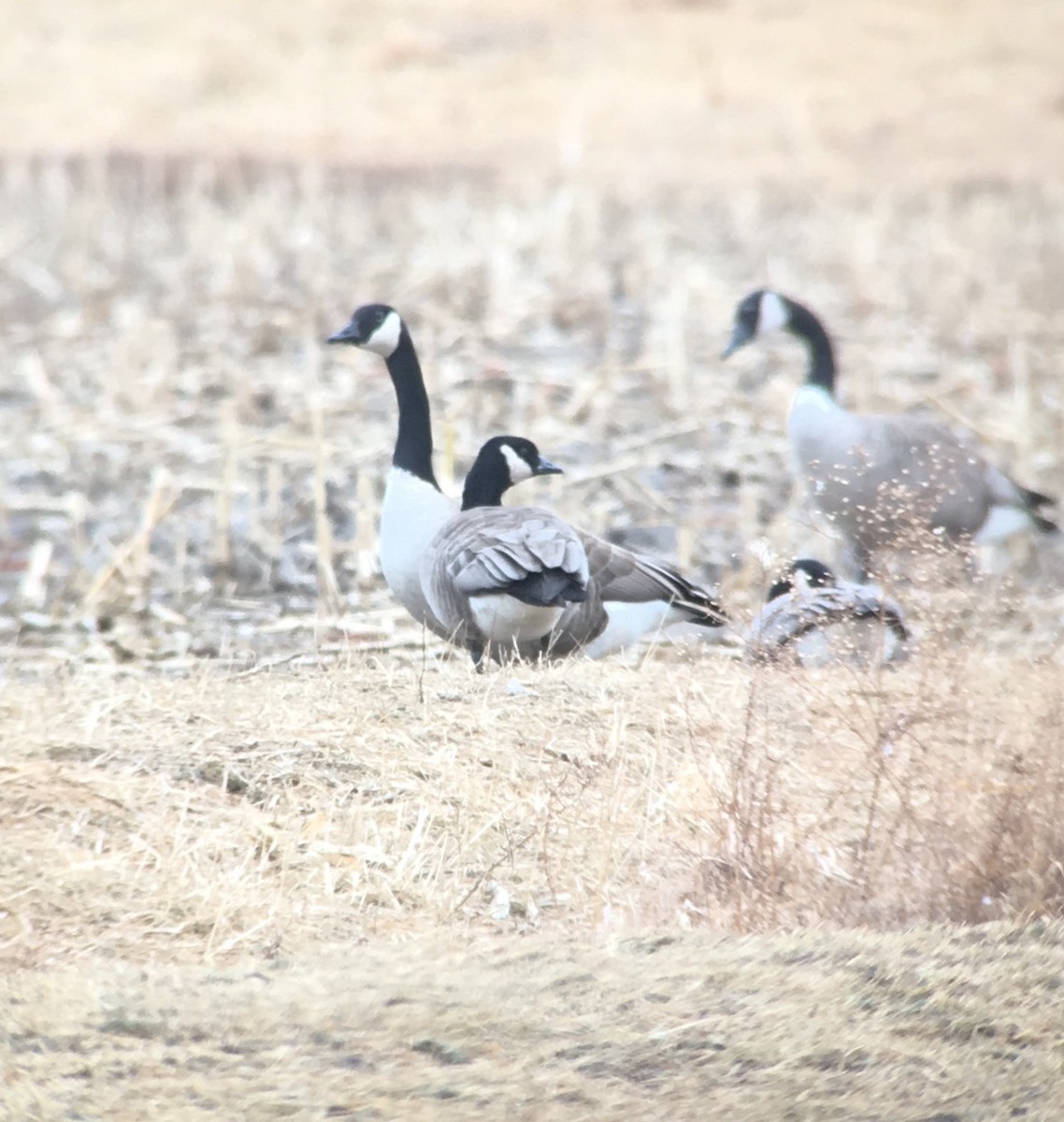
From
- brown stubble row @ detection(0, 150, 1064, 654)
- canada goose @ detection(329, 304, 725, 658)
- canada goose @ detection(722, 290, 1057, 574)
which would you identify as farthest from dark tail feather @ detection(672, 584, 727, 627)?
canada goose @ detection(722, 290, 1057, 574)

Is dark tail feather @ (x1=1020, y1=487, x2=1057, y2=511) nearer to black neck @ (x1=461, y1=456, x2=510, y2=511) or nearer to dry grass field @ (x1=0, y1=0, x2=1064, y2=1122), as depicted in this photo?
dry grass field @ (x1=0, y1=0, x2=1064, y2=1122)

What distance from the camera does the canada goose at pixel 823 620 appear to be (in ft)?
16.5

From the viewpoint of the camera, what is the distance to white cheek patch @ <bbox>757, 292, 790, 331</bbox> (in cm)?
883

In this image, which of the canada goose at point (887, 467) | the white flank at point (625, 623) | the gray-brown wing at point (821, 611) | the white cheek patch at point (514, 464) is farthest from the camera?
the canada goose at point (887, 467)

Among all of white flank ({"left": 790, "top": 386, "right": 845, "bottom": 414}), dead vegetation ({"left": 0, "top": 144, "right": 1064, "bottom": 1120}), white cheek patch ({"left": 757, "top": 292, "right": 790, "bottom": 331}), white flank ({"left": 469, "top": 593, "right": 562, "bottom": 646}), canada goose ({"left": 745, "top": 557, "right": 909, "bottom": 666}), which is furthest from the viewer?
white cheek patch ({"left": 757, "top": 292, "right": 790, "bottom": 331})

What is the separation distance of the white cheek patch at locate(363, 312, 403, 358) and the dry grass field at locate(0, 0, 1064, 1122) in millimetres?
651

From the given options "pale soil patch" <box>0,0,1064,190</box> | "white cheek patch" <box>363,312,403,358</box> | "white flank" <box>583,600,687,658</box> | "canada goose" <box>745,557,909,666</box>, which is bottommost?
"white flank" <box>583,600,687,658</box>

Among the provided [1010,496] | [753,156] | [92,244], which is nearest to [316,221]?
[92,244]

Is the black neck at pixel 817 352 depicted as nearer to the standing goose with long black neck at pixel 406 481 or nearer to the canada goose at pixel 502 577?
the standing goose with long black neck at pixel 406 481

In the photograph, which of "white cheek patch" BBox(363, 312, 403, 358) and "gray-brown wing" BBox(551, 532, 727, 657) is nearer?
"gray-brown wing" BBox(551, 532, 727, 657)

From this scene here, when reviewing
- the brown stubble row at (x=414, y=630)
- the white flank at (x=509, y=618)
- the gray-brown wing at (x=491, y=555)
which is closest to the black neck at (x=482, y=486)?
the gray-brown wing at (x=491, y=555)

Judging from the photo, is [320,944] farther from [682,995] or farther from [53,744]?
[53,744]

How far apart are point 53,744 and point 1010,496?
15.8 ft

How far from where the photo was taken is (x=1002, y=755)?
4.52 metres
